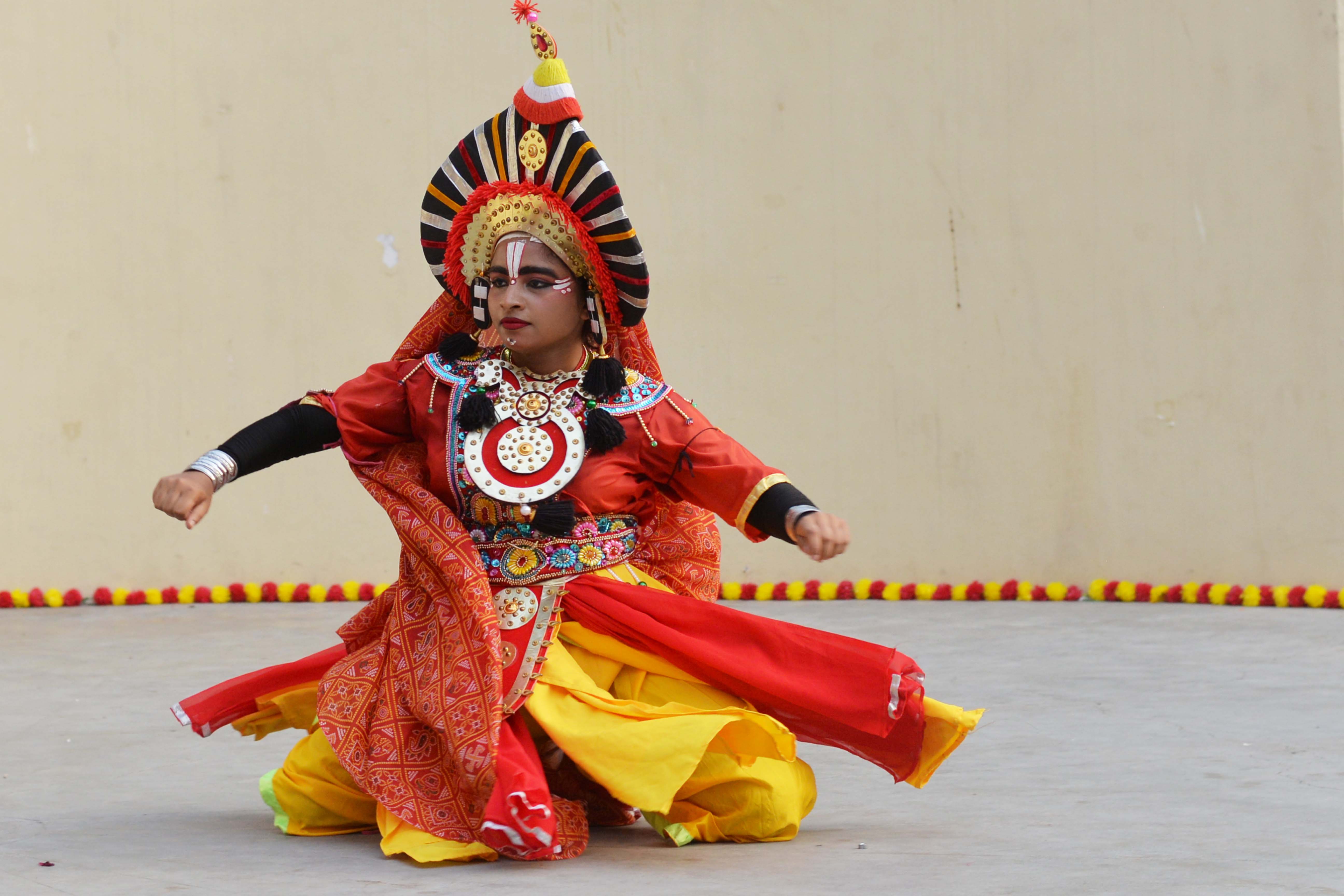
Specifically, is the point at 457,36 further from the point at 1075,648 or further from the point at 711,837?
the point at 711,837

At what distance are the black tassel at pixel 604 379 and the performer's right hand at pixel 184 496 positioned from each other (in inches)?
31.2

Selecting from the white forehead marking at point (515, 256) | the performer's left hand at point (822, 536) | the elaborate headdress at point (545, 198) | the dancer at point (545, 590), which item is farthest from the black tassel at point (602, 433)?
the performer's left hand at point (822, 536)

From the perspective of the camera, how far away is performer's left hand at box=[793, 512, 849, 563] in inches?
119

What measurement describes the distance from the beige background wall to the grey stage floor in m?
1.41

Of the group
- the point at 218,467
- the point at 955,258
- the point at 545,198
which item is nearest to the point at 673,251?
the point at 955,258

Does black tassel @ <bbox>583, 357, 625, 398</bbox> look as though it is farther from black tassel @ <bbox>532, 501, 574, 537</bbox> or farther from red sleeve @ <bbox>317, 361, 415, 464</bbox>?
red sleeve @ <bbox>317, 361, 415, 464</bbox>

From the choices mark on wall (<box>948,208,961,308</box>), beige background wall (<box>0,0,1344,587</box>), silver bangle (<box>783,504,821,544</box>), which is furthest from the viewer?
mark on wall (<box>948,208,961,308</box>)

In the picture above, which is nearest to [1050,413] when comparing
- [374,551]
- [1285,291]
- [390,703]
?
[1285,291]

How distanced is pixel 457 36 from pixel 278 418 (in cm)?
481

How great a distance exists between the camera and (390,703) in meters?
3.17

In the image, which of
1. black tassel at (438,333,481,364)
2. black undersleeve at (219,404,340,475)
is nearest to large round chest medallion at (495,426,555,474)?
black tassel at (438,333,481,364)

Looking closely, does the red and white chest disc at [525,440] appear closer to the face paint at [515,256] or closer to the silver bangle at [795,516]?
the face paint at [515,256]

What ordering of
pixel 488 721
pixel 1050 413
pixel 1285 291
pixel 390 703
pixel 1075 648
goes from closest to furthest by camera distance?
1. pixel 488 721
2. pixel 390 703
3. pixel 1075 648
4. pixel 1285 291
5. pixel 1050 413

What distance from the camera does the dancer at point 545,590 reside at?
9.96 ft
